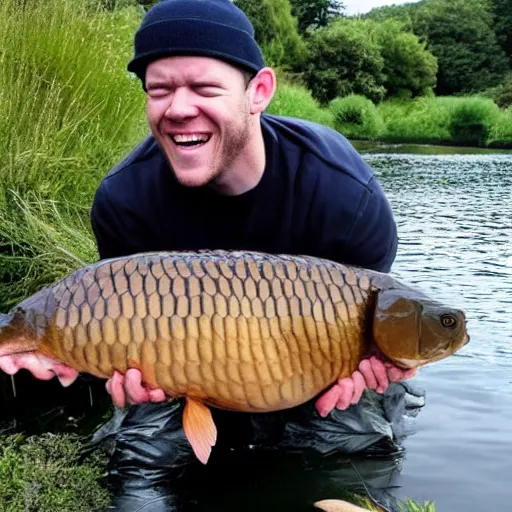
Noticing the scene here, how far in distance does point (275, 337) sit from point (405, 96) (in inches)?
1052

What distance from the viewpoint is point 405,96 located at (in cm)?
2738

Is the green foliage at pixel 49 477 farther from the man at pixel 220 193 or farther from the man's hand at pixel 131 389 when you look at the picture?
the man's hand at pixel 131 389

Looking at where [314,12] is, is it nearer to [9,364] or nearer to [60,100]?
[60,100]

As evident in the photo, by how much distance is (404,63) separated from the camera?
28.1 meters

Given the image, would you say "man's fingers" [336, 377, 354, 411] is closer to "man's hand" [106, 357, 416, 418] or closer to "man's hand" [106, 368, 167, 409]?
Answer: "man's hand" [106, 357, 416, 418]

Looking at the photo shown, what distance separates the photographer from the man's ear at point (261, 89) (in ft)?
5.51

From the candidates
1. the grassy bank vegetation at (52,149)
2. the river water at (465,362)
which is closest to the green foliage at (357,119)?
the river water at (465,362)

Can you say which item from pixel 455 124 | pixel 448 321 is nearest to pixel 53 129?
pixel 448 321

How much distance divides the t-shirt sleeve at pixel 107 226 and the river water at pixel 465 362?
71 cm

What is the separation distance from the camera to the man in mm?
1609

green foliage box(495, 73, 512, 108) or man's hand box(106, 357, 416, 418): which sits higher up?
man's hand box(106, 357, 416, 418)

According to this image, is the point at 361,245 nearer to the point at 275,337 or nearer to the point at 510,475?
the point at 275,337

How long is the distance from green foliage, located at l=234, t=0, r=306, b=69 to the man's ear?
958 inches

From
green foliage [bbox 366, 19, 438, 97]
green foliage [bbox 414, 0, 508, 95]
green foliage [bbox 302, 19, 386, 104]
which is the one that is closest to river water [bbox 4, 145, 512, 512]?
green foliage [bbox 302, 19, 386, 104]
